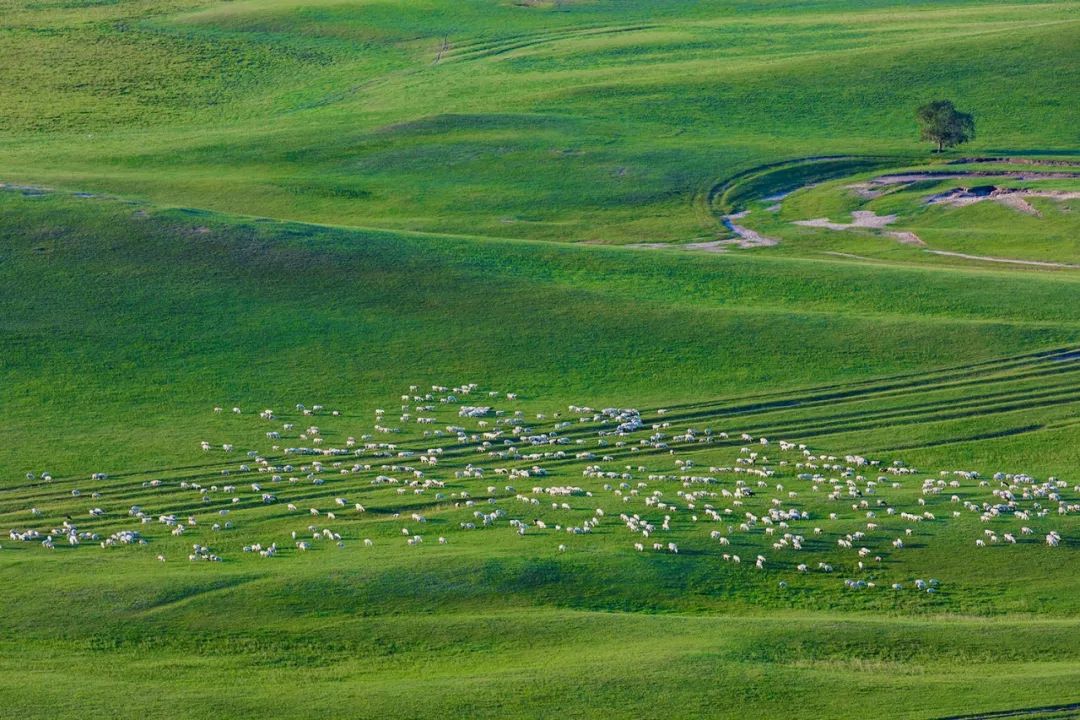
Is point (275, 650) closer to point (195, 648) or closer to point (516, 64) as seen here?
point (195, 648)

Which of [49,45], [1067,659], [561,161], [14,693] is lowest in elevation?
[1067,659]

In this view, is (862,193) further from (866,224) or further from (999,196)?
(999,196)

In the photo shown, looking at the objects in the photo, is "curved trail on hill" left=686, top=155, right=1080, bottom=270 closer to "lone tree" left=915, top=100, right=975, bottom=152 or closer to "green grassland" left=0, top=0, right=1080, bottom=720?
"green grassland" left=0, top=0, right=1080, bottom=720

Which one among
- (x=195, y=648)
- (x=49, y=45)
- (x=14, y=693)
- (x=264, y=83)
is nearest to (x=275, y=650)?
(x=195, y=648)

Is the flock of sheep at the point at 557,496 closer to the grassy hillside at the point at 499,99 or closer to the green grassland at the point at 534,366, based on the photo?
the green grassland at the point at 534,366

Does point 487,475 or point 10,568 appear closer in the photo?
point 10,568

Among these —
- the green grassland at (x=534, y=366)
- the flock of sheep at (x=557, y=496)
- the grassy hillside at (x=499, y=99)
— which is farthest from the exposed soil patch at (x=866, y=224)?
the flock of sheep at (x=557, y=496)

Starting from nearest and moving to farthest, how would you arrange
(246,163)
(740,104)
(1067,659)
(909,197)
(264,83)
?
1. (1067,659)
2. (909,197)
3. (246,163)
4. (740,104)
5. (264,83)
